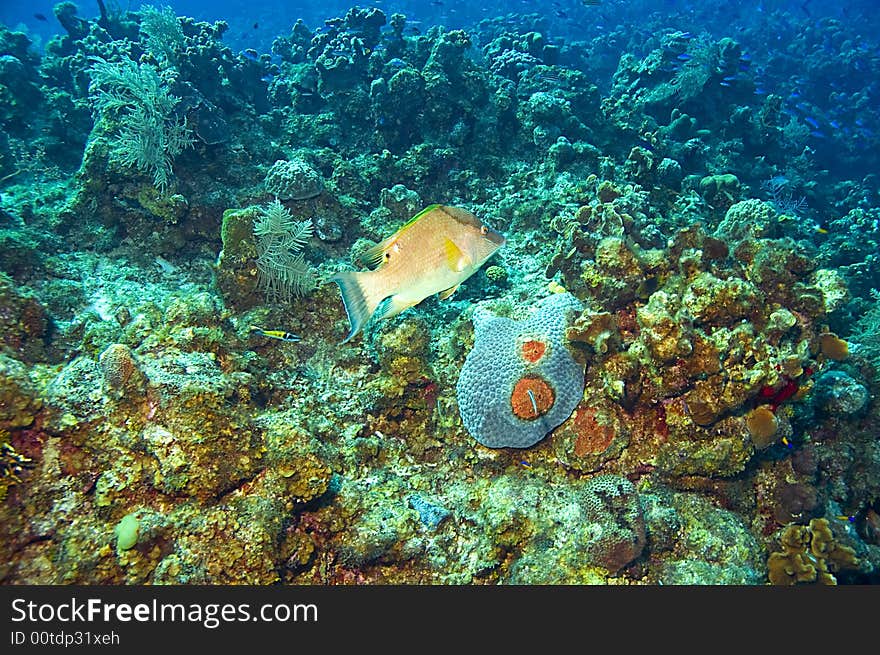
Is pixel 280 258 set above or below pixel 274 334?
above

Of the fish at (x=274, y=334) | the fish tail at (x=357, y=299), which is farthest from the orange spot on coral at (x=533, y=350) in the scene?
the fish at (x=274, y=334)

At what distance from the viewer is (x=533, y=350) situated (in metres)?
3.86

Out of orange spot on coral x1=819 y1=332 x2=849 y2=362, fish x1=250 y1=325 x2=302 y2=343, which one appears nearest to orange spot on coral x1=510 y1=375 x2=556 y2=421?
orange spot on coral x1=819 y1=332 x2=849 y2=362

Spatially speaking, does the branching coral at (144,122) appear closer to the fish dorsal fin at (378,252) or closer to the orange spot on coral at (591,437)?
the fish dorsal fin at (378,252)

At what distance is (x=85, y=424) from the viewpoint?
2957mm

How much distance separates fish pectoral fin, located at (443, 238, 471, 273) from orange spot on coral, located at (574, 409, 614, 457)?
1.96m

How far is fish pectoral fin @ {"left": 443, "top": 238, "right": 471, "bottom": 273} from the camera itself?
2.44 m

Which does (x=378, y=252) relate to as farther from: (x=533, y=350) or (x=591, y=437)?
(x=591, y=437)

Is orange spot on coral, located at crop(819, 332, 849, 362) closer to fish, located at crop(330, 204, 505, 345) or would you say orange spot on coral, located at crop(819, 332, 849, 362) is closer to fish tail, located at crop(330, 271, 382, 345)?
fish, located at crop(330, 204, 505, 345)

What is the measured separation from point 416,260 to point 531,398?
1.74 meters

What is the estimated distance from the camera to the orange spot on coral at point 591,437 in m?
3.63

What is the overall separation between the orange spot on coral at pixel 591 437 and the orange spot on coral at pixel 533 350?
0.64m

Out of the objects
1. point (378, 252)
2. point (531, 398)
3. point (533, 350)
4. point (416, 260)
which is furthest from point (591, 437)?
point (378, 252)

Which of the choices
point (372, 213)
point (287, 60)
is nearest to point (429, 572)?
point (372, 213)
